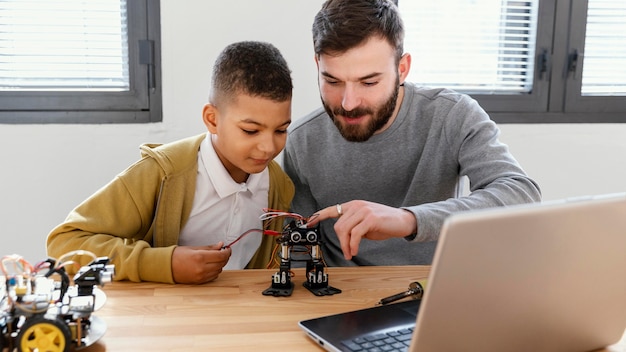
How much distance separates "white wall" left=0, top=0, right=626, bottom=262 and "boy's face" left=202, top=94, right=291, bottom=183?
0.68 m

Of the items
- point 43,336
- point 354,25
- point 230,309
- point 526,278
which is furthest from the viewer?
point 354,25

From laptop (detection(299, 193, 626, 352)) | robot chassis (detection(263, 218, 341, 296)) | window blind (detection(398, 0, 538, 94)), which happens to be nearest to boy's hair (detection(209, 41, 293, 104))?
robot chassis (detection(263, 218, 341, 296))

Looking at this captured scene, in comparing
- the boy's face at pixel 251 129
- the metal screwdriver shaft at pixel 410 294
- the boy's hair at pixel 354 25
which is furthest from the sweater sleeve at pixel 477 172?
the boy's face at pixel 251 129

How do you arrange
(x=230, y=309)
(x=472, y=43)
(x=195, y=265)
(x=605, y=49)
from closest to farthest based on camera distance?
(x=230, y=309)
(x=195, y=265)
(x=472, y=43)
(x=605, y=49)

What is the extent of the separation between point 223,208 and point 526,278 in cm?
89

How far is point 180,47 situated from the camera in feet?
6.67

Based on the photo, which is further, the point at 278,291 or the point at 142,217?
the point at 142,217

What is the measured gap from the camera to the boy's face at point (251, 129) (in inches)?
53.5

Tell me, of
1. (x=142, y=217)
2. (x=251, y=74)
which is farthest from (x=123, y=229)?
(x=251, y=74)

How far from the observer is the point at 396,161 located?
5.33 ft

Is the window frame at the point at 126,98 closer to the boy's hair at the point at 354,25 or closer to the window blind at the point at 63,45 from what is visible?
the window blind at the point at 63,45

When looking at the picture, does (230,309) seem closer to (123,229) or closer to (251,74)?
(123,229)

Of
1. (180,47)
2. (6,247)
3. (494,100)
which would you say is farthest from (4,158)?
(494,100)

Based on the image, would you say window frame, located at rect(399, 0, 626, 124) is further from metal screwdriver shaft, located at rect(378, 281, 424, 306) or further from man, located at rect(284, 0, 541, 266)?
metal screwdriver shaft, located at rect(378, 281, 424, 306)
